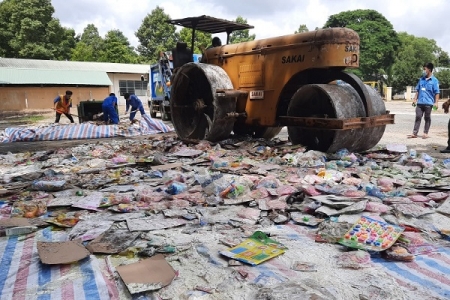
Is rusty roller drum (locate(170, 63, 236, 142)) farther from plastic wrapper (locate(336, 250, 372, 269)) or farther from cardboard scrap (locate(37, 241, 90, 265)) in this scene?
plastic wrapper (locate(336, 250, 372, 269))

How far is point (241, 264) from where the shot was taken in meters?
2.33

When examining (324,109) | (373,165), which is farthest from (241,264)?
(324,109)

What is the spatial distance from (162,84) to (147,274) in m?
12.2

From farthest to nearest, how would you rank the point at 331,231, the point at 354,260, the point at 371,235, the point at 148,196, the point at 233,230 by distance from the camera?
the point at 148,196, the point at 233,230, the point at 331,231, the point at 371,235, the point at 354,260

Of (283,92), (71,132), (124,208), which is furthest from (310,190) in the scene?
(71,132)

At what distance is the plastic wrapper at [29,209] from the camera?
3342 millimetres

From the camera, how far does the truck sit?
13.2 meters

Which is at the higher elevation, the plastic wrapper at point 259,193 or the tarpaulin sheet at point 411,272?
the plastic wrapper at point 259,193

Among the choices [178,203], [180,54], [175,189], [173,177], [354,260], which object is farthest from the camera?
[180,54]

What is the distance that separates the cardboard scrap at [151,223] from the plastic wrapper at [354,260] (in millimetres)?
1258

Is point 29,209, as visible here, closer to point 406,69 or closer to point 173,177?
point 173,177

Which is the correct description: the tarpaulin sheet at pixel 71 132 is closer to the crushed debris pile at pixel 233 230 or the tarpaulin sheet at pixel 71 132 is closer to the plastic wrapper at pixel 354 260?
the crushed debris pile at pixel 233 230

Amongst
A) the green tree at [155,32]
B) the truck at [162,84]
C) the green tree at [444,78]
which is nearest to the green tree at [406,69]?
the green tree at [444,78]

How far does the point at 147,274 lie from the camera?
2.18 meters
